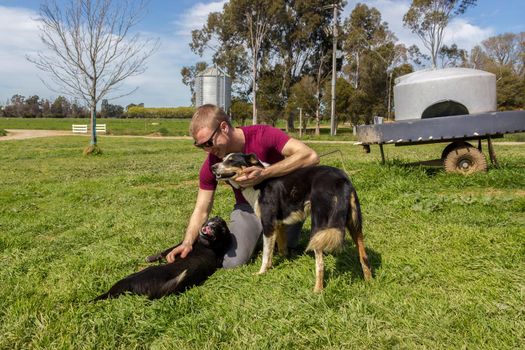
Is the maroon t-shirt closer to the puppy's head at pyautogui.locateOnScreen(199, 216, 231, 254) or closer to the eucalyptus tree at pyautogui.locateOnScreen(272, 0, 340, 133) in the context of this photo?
the puppy's head at pyautogui.locateOnScreen(199, 216, 231, 254)

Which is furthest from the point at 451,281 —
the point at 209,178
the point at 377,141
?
the point at 377,141

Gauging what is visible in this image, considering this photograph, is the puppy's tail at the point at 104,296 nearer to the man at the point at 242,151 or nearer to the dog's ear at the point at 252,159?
the man at the point at 242,151

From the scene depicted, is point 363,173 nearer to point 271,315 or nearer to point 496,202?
point 496,202

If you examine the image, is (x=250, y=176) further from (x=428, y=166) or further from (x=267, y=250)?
(x=428, y=166)

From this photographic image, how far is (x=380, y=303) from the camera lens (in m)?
2.98

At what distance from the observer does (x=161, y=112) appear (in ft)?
312

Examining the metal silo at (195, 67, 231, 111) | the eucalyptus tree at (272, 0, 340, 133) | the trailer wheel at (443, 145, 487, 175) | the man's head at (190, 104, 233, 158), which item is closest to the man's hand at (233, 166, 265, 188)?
the man's head at (190, 104, 233, 158)

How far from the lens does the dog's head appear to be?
409 cm

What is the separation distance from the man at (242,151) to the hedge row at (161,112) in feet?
290

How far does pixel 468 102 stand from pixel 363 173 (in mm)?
2576

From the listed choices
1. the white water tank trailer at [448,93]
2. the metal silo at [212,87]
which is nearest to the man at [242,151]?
the white water tank trailer at [448,93]

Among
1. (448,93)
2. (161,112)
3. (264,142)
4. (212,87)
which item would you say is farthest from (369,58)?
(161,112)

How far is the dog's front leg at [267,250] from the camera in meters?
3.73

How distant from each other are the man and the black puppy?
0.32 ft
